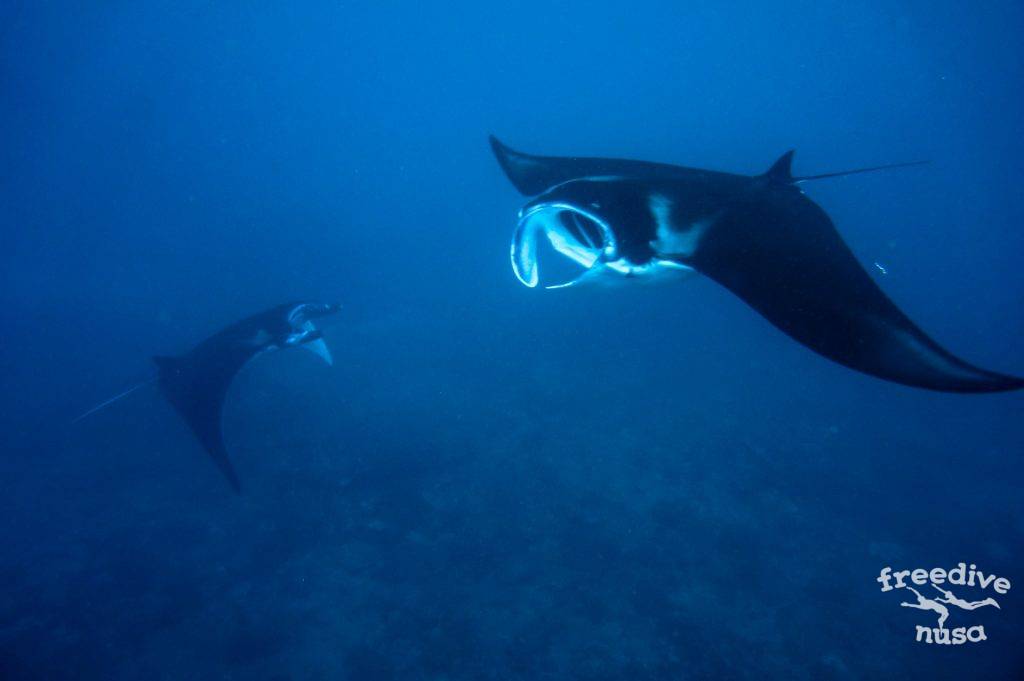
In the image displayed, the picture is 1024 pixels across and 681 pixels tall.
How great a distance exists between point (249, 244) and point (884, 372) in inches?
1003

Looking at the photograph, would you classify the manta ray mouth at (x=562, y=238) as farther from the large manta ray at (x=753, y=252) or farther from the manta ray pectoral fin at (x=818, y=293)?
the manta ray pectoral fin at (x=818, y=293)

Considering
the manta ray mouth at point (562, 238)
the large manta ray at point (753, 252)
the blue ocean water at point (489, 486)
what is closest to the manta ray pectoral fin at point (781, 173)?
the large manta ray at point (753, 252)

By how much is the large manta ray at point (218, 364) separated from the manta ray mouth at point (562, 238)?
4439 mm

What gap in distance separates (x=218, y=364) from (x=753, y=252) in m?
6.35

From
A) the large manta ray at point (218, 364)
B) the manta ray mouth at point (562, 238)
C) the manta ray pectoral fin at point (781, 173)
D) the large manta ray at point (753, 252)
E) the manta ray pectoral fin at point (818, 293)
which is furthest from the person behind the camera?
the large manta ray at point (218, 364)

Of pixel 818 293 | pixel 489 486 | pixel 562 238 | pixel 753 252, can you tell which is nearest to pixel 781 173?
pixel 753 252

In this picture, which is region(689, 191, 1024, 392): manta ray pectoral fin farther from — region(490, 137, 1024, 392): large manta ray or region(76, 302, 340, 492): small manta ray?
region(76, 302, 340, 492): small manta ray

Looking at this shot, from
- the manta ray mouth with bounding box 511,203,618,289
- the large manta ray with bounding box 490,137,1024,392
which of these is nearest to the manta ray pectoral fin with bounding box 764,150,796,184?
the large manta ray with bounding box 490,137,1024,392

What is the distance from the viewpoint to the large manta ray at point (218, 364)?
5930mm

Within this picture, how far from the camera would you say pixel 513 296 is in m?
14.2

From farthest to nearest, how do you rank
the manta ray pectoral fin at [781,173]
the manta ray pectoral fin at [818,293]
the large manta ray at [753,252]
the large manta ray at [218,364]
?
the large manta ray at [218,364]
the manta ray pectoral fin at [781,173]
the large manta ray at [753,252]
the manta ray pectoral fin at [818,293]

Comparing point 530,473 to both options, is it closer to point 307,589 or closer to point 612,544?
point 612,544

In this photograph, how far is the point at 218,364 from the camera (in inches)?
248

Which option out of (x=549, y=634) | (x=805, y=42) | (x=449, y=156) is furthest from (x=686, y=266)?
(x=805, y=42)
